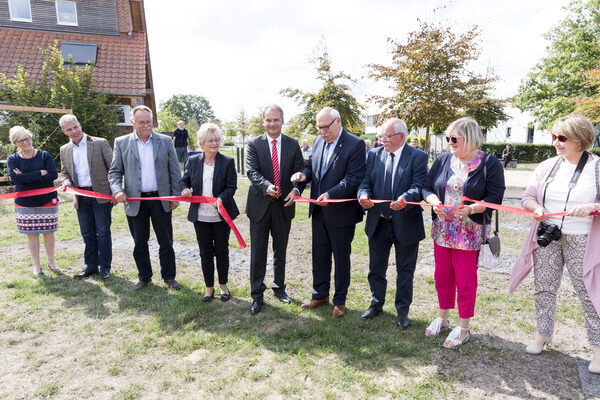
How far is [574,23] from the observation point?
109 feet

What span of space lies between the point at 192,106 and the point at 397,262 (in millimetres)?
107549

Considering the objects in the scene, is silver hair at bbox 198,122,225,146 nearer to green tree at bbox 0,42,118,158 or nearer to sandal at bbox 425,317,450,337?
sandal at bbox 425,317,450,337

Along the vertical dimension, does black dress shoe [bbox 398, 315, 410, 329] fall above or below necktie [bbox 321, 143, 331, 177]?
below

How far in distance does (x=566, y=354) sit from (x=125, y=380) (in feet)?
12.9

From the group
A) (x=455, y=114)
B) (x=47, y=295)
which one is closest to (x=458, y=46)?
(x=455, y=114)

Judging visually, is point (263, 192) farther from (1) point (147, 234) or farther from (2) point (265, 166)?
(1) point (147, 234)

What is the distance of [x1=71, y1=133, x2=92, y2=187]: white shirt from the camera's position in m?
5.11

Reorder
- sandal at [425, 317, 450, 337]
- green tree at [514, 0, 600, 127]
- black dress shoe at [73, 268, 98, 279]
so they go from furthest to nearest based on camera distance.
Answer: green tree at [514, 0, 600, 127] < black dress shoe at [73, 268, 98, 279] < sandal at [425, 317, 450, 337]

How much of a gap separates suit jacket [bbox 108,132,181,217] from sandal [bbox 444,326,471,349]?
3591 millimetres

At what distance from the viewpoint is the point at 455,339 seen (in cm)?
347

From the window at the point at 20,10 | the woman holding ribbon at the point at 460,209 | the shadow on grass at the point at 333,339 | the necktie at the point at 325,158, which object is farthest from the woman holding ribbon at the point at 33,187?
the window at the point at 20,10

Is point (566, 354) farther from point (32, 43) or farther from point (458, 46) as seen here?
point (32, 43)

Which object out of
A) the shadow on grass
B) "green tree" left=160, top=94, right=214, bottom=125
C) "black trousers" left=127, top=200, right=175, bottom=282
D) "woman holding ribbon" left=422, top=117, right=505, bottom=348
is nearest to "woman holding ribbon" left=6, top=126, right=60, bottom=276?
the shadow on grass

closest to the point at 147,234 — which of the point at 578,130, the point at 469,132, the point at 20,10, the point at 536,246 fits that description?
the point at 469,132
